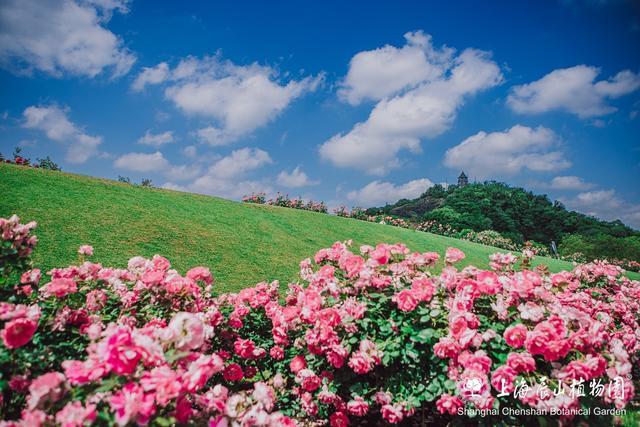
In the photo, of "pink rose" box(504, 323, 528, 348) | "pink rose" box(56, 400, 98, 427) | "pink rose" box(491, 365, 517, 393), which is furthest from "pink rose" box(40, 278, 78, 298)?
"pink rose" box(504, 323, 528, 348)

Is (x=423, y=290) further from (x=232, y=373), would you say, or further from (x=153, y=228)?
(x=153, y=228)

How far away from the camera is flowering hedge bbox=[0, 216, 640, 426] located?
141 cm

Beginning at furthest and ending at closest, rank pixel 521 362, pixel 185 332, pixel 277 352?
pixel 277 352
pixel 521 362
pixel 185 332

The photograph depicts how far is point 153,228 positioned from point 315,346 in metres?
6.42

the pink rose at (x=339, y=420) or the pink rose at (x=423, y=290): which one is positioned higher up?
the pink rose at (x=423, y=290)

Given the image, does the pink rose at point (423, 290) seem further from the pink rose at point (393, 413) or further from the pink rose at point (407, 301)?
the pink rose at point (393, 413)

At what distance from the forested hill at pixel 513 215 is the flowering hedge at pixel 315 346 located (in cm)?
4087

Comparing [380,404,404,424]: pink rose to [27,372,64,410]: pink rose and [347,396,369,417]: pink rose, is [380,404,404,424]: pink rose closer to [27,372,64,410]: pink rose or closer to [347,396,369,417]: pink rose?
[347,396,369,417]: pink rose

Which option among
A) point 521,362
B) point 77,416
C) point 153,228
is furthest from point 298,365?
point 153,228

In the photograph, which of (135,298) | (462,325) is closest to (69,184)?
(135,298)

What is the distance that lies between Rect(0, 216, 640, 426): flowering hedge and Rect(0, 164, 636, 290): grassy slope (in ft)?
10.9

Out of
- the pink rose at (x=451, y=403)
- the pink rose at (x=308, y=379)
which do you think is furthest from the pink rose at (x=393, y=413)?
the pink rose at (x=308, y=379)

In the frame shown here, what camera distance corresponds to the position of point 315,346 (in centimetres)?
273

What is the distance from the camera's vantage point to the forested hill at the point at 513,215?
140ft
